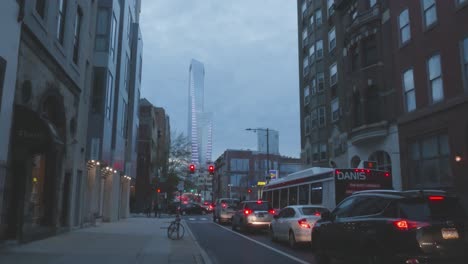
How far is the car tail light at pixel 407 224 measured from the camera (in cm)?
833

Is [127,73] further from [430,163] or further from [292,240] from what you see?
[292,240]

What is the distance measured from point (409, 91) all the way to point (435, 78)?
2.70m

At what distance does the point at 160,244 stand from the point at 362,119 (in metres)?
18.9

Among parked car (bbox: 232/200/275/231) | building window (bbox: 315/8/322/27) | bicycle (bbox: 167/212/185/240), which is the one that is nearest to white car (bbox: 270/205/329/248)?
bicycle (bbox: 167/212/185/240)

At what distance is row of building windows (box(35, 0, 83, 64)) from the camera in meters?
15.8

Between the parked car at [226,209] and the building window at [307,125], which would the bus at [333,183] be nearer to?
the parked car at [226,209]

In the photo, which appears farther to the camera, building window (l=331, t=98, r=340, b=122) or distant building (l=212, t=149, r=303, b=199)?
distant building (l=212, t=149, r=303, b=199)

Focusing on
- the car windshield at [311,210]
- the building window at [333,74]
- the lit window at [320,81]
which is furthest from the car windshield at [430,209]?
the lit window at [320,81]

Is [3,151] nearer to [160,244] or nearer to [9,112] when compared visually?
[9,112]

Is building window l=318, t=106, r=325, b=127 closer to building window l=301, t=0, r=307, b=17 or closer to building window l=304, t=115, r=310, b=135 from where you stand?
building window l=304, t=115, r=310, b=135

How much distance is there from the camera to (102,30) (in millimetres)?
26828

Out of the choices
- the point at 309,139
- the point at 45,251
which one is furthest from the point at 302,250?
the point at 309,139

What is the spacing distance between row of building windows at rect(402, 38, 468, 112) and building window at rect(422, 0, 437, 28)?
72.2 inches

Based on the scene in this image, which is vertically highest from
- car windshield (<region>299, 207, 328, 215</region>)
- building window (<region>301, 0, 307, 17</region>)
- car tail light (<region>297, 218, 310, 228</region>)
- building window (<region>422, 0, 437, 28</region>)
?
building window (<region>301, 0, 307, 17</region>)
